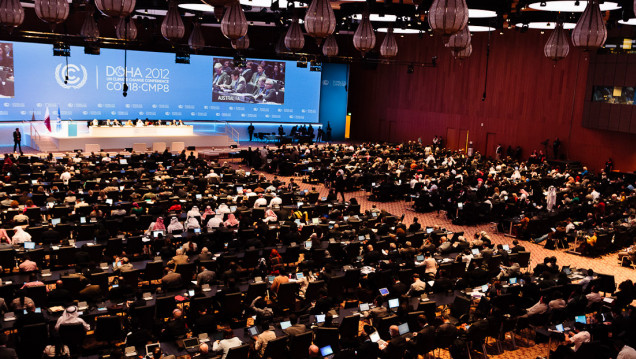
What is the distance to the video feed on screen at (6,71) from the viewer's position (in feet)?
107

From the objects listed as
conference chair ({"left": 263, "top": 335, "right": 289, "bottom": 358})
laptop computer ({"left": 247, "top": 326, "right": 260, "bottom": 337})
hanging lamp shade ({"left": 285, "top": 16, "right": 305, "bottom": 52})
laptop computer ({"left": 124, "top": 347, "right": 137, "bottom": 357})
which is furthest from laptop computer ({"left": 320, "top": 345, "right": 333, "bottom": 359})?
hanging lamp shade ({"left": 285, "top": 16, "right": 305, "bottom": 52})

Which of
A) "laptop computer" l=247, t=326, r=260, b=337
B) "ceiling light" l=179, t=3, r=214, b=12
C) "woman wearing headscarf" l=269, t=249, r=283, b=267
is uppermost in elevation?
"ceiling light" l=179, t=3, r=214, b=12

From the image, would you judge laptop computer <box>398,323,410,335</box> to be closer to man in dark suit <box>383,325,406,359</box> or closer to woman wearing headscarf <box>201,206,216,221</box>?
man in dark suit <box>383,325,406,359</box>

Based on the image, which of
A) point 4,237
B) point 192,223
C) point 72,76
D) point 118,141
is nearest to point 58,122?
point 72,76

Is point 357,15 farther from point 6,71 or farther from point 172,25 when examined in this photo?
point 6,71

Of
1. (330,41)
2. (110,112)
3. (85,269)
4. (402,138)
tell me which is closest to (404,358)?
(85,269)

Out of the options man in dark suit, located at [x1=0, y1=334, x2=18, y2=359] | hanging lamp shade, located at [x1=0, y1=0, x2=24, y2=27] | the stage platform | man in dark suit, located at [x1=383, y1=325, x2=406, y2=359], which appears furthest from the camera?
the stage platform

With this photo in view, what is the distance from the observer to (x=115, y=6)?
8219 mm

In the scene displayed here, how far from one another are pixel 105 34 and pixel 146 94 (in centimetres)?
440

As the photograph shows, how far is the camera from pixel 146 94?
37812 millimetres

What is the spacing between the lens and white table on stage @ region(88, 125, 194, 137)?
110 feet

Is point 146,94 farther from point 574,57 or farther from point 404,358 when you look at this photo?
point 404,358

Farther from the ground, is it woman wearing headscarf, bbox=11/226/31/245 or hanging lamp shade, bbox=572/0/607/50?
hanging lamp shade, bbox=572/0/607/50

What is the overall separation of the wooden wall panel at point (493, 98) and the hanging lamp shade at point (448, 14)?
26.5m
